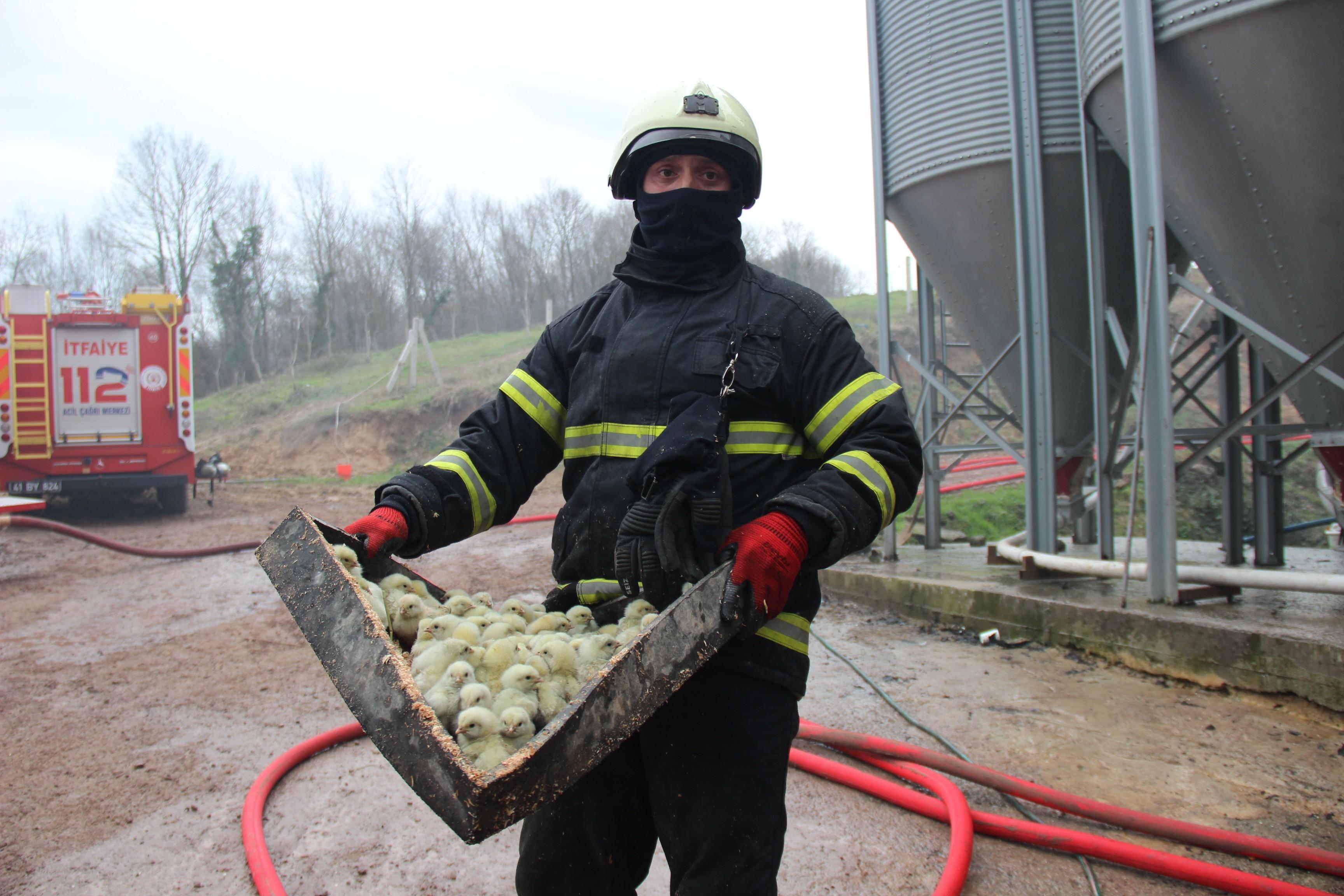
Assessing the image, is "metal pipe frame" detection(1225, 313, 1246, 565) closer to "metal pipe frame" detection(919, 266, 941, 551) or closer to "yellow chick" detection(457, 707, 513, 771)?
"metal pipe frame" detection(919, 266, 941, 551)

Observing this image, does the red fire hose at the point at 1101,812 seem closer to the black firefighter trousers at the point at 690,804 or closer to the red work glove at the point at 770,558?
the black firefighter trousers at the point at 690,804

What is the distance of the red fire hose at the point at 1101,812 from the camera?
254 centimetres

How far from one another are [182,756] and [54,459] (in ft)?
29.0

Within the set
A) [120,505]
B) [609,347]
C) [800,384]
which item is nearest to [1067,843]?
[800,384]

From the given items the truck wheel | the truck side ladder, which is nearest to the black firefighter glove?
the truck side ladder

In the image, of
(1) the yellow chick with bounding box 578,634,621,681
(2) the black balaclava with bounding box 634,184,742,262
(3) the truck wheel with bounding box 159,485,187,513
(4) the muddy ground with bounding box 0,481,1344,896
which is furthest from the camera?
(3) the truck wheel with bounding box 159,485,187,513

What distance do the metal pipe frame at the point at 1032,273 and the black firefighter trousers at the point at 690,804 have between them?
4.86m

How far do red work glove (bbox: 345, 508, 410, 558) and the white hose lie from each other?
446 centimetres

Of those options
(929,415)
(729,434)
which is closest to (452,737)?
(729,434)

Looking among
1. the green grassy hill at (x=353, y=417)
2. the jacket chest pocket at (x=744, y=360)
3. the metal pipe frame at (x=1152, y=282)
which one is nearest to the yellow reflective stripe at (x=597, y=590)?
the jacket chest pocket at (x=744, y=360)

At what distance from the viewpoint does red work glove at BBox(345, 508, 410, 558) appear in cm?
183

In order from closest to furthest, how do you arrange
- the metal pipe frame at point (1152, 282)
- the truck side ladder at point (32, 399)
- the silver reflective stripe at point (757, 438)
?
the silver reflective stripe at point (757, 438), the metal pipe frame at point (1152, 282), the truck side ladder at point (32, 399)

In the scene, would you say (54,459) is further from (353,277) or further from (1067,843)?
(353,277)

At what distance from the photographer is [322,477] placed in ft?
58.0
